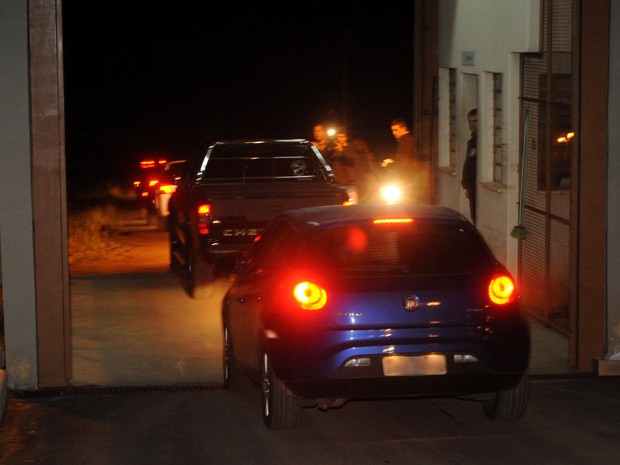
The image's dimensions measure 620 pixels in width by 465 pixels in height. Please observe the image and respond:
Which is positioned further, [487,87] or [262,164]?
[262,164]

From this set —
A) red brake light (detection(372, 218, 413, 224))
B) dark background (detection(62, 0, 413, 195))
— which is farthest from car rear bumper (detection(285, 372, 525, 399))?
dark background (detection(62, 0, 413, 195))

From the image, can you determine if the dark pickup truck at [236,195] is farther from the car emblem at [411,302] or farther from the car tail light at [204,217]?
the car emblem at [411,302]

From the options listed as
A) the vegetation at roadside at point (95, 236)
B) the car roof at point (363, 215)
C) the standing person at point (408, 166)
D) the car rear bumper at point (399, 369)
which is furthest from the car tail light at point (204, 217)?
the car rear bumper at point (399, 369)

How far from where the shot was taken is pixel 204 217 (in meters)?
14.4

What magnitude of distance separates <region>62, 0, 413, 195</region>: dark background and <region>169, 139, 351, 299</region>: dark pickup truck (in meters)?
62.9

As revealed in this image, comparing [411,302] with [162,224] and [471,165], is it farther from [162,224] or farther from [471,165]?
[162,224]

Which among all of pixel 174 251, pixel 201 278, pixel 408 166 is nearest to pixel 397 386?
pixel 201 278

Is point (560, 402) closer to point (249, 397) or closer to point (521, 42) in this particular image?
point (249, 397)

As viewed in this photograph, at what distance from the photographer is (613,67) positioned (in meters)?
10.4

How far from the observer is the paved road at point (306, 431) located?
7953 millimetres

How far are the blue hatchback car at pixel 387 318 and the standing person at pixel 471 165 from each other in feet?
24.8

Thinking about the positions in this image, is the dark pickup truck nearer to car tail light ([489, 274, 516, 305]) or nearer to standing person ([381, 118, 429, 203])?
standing person ([381, 118, 429, 203])

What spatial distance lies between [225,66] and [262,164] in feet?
280

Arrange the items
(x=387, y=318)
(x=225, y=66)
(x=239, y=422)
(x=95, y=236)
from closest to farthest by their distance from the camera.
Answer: (x=387, y=318), (x=239, y=422), (x=95, y=236), (x=225, y=66)
